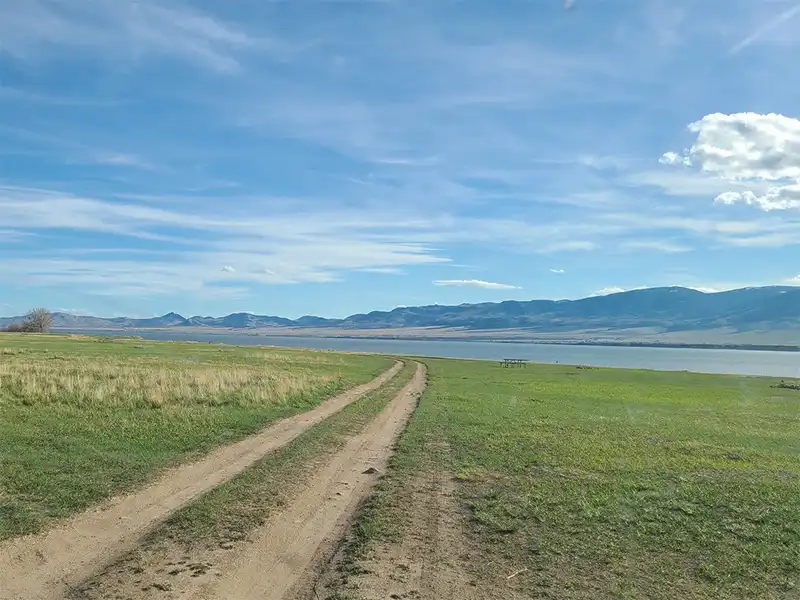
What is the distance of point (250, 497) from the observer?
10758 millimetres

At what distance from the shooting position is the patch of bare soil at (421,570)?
705 centimetres

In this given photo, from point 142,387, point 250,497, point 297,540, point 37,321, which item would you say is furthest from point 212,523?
point 37,321

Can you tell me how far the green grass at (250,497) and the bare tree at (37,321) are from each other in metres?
147

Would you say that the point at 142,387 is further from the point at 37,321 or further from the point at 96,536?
the point at 37,321

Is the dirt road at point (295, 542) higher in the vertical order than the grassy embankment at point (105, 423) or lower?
lower

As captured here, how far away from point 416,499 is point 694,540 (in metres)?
4.38

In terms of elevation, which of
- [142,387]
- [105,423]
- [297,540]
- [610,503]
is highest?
[142,387]

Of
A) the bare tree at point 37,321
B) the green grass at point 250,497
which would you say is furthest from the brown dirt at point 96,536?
the bare tree at point 37,321

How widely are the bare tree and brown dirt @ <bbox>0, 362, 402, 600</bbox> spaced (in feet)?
489

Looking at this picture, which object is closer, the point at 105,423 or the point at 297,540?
the point at 297,540

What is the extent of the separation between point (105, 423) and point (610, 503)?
13.8 meters

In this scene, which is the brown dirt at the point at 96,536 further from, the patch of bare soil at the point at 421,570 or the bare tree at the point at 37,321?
the bare tree at the point at 37,321

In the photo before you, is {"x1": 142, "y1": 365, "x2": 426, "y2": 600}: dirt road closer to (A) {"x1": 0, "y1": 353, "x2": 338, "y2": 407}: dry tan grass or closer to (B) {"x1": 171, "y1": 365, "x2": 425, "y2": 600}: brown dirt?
(B) {"x1": 171, "y1": 365, "x2": 425, "y2": 600}: brown dirt

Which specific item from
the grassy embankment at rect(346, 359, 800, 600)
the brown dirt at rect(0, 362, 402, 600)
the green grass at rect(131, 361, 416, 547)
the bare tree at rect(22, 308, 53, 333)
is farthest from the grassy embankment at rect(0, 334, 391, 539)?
the bare tree at rect(22, 308, 53, 333)
